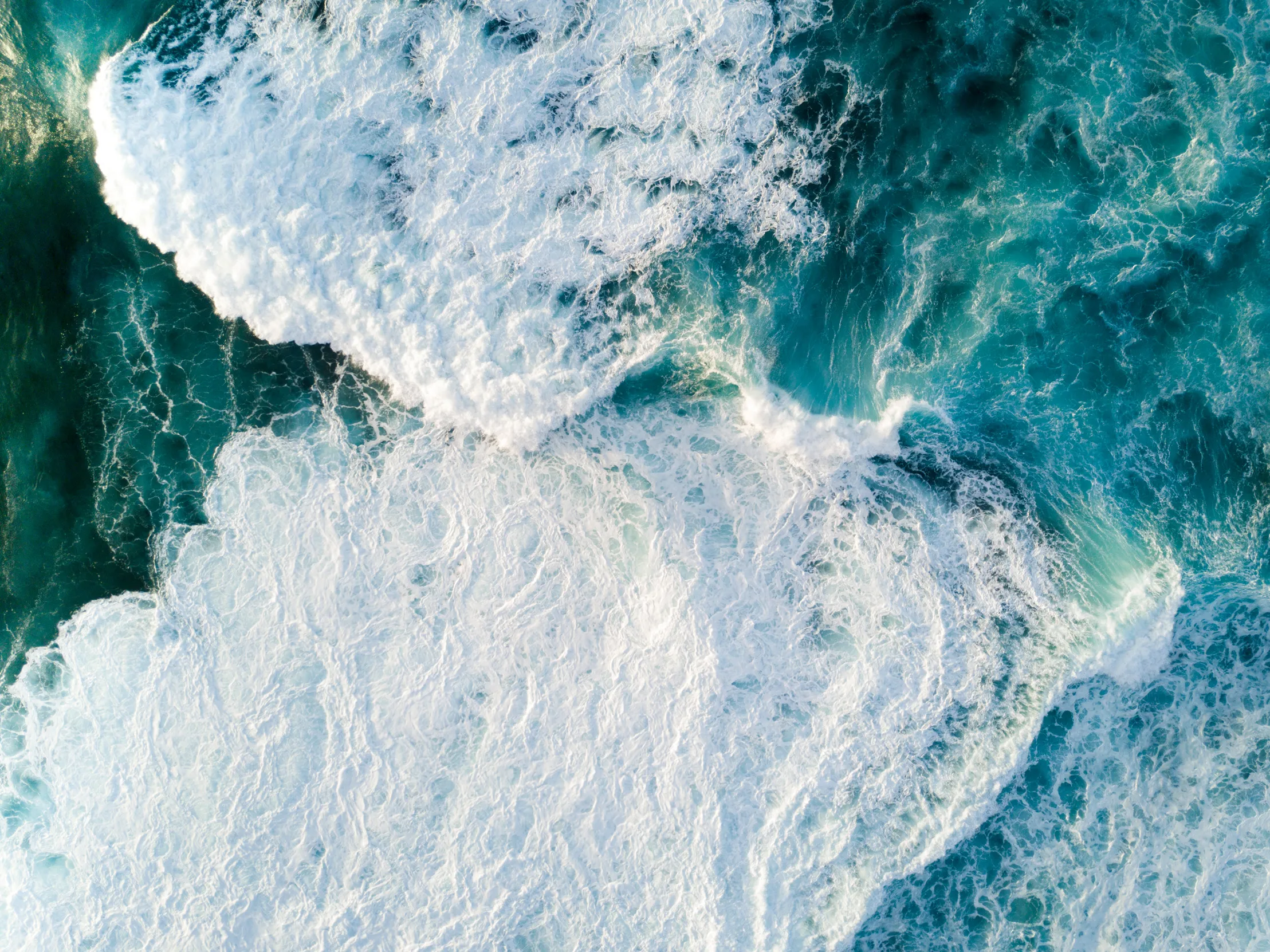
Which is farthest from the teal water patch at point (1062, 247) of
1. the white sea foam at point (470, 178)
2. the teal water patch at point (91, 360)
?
the teal water patch at point (91, 360)

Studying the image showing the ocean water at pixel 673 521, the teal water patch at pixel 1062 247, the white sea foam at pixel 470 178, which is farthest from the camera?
the white sea foam at pixel 470 178

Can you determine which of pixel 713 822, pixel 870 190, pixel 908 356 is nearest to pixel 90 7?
pixel 870 190

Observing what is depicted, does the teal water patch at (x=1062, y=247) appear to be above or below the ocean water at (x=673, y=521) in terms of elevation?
above

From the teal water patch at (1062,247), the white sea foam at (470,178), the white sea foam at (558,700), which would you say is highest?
the teal water patch at (1062,247)

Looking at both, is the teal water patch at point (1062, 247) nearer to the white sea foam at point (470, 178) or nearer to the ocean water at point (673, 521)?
the ocean water at point (673, 521)

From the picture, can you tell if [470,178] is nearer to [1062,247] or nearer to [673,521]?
[673,521]

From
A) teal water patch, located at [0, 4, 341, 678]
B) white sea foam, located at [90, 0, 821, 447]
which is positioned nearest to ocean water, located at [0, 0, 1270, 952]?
white sea foam, located at [90, 0, 821, 447]
